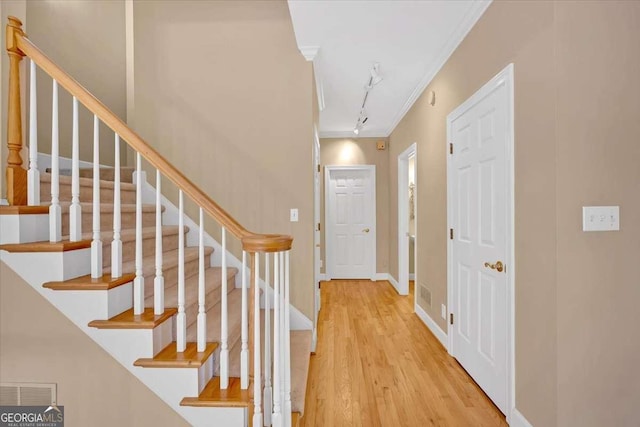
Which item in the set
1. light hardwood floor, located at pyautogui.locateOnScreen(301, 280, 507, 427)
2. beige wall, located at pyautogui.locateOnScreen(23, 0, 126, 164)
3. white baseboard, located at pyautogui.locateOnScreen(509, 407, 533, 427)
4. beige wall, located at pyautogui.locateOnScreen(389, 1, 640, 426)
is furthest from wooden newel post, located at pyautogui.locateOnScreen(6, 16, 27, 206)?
white baseboard, located at pyautogui.locateOnScreen(509, 407, 533, 427)

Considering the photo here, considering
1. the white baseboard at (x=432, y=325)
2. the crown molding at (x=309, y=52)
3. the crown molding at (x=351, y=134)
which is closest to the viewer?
the crown molding at (x=309, y=52)

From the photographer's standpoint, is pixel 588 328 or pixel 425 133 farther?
pixel 425 133

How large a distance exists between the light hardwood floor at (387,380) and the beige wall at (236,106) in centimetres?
57

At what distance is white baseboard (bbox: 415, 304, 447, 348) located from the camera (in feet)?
9.66

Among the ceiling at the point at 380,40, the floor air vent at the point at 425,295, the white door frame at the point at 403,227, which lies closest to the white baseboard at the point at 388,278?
the white door frame at the point at 403,227

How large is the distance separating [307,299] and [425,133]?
228 centimetres

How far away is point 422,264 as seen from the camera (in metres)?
3.71

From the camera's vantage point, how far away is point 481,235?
2.23 metres

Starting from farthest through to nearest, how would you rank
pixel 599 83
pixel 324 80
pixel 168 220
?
pixel 324 80
pixel 168 220
pixel 599 83

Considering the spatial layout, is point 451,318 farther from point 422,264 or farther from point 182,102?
point 182,102

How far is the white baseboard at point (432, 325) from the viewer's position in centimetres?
294

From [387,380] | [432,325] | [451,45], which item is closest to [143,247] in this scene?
[387,380]

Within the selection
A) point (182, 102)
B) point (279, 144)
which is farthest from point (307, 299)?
point (182, 102)

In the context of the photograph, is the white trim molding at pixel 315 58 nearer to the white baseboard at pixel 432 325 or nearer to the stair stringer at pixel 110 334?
the stair stringer at pixel 110 334
